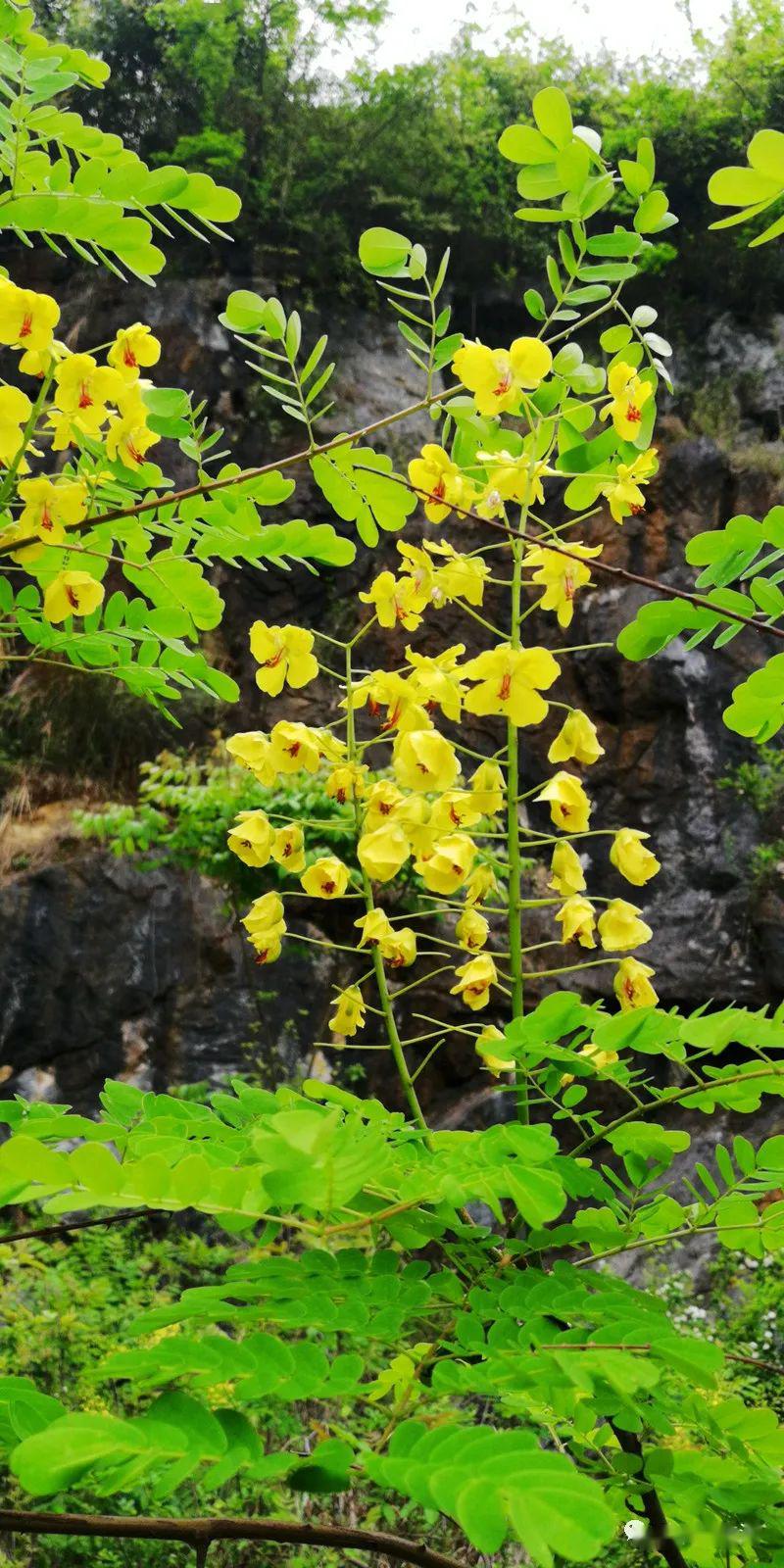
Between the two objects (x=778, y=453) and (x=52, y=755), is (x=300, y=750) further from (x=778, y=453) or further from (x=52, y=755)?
(x=778, y=453)

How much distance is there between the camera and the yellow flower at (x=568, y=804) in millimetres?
1076

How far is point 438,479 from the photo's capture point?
1054 mm

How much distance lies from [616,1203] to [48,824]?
5092mm

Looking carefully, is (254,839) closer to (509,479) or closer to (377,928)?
(377,928)

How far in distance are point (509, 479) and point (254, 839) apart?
0.43 metres

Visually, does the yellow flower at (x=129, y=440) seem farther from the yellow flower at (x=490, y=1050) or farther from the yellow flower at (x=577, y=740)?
the yellow flower at (x=490, y=1050)

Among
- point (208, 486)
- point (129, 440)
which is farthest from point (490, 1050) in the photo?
point (129, 440)

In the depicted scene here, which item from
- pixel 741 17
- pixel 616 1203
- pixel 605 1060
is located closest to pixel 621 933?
pixel 605 1060

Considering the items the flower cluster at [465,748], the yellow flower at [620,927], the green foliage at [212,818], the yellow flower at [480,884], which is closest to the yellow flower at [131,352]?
the flower cluster at [465,748]

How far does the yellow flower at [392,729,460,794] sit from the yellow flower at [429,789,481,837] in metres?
0.04

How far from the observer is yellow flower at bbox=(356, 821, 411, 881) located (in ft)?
3.21

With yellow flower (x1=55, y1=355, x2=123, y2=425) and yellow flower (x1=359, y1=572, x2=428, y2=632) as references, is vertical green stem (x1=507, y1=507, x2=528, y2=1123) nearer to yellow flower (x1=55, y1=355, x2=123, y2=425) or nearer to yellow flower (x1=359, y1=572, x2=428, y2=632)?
yellow flower (x1=359, y1=572, x2=428, y2=632)

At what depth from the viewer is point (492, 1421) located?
3201 millimetres

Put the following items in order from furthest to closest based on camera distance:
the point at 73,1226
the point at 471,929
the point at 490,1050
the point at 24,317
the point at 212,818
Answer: the point at 212,818 < the point at 471,929 < the point at 24,317 < the point at 490,1050 < the point at 73,1226
